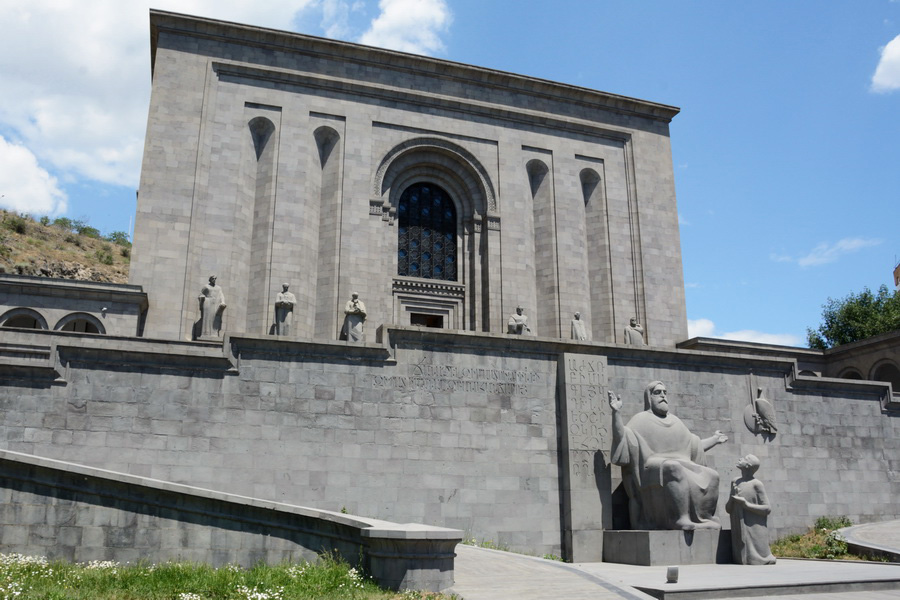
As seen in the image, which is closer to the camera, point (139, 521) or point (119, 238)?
point (139, 521)

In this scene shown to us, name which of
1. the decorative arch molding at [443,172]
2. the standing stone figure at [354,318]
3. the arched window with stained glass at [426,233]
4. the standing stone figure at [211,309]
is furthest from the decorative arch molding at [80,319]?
the decorative arch molding at [443,172]

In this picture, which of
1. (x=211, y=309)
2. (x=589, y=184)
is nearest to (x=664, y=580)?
(x=211, y=309)

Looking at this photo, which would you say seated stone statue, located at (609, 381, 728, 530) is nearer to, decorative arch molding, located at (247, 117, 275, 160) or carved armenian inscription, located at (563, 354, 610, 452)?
carved armenian inscription, located at (563, 354, 610, 452)

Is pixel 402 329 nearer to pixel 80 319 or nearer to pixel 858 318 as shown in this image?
pixel 80 319

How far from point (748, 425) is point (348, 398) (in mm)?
11059

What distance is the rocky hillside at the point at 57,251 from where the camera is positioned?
46594mm

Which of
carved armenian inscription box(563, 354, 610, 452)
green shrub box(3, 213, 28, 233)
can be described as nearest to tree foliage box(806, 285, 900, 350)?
carved armenian inscription box(563, 354, 610, 452)

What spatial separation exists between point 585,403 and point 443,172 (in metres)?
14.9

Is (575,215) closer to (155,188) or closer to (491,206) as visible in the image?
(491,206)

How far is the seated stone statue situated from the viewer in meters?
16.6

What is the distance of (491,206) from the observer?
30.7 metres

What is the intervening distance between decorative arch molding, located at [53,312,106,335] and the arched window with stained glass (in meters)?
10.9

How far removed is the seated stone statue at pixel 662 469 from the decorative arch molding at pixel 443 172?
552 inches

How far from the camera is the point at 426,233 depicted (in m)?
30.8
